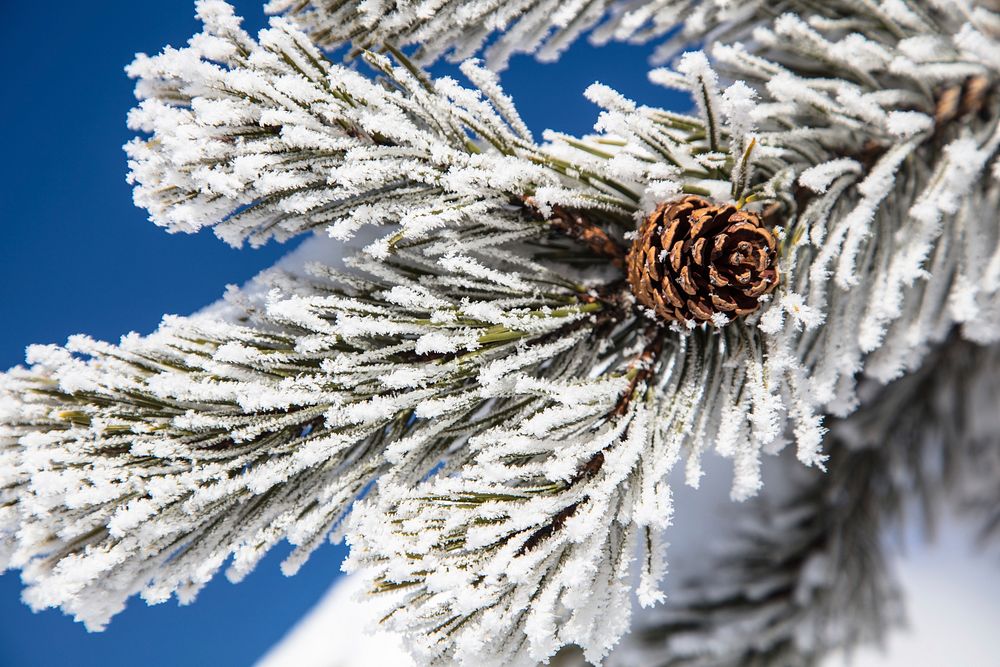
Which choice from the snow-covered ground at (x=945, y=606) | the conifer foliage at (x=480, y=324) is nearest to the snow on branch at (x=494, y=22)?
the conifer foliage at (x=480, y=324)

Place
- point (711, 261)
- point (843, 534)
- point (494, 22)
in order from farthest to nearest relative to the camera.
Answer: point (843, 534) < point (494, 22) < point (711, 261)

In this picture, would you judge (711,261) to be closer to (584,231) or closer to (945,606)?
(584,231)

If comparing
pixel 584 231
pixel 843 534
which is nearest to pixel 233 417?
pixel 584 231

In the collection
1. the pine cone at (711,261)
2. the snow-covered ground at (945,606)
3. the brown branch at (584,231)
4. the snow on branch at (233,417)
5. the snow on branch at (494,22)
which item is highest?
Result: the snow on branch at (494,22)

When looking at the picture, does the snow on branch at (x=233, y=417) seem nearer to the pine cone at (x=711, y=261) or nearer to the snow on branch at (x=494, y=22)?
the pine cone at (x=711, y=261)

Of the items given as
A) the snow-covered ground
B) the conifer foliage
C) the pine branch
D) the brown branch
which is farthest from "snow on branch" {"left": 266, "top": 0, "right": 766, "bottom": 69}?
the snow-covered ground

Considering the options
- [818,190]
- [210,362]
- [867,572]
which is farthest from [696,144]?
[867,572]

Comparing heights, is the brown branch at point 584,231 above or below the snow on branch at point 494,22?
below
